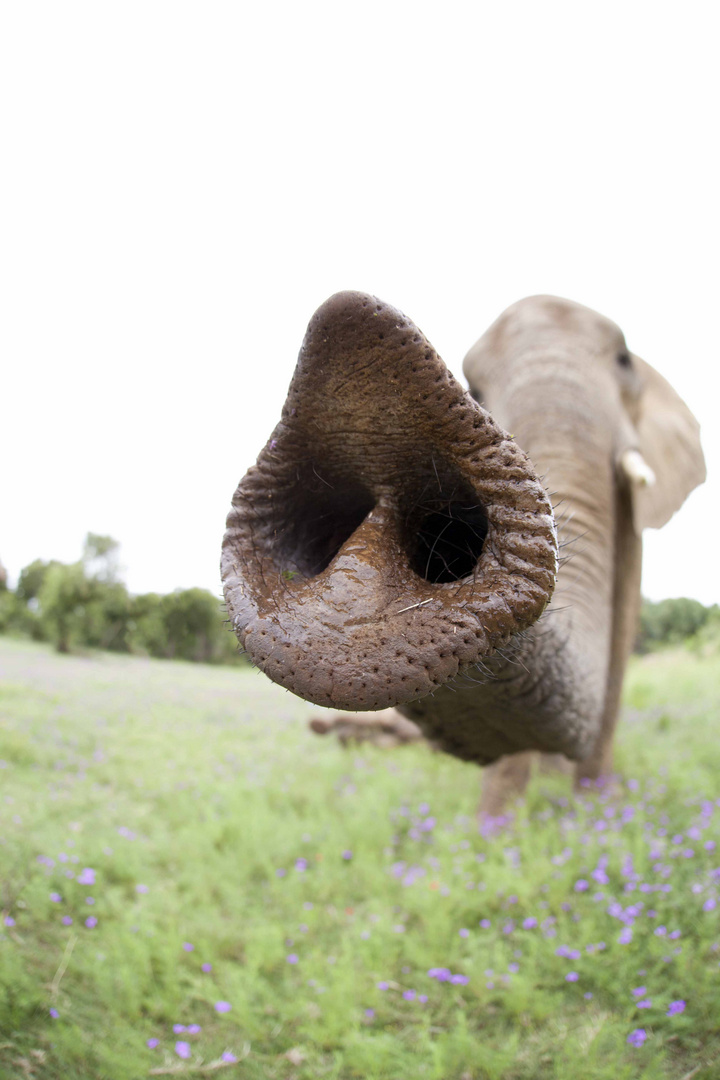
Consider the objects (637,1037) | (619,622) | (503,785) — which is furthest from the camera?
(503,785)

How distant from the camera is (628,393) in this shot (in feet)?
12.8

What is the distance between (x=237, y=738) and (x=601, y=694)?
5.62 metres

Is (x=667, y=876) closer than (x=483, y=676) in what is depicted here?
No

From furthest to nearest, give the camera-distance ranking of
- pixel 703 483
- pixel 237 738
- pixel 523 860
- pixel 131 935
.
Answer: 1. pixel 237 738
2. pixel 703 483
3. pixel 523 860
4. pixel 131 935

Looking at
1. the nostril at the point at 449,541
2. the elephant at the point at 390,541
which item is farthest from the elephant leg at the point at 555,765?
the nostril at the point at 449,541

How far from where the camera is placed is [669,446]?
4.05 m

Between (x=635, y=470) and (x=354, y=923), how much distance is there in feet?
8.24

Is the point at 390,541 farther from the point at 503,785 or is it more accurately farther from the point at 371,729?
the point at 371,729

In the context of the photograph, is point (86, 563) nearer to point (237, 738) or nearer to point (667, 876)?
point (237, 738)

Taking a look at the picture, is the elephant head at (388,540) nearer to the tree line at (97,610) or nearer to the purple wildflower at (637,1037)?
the purple wildflower at (637,1037)

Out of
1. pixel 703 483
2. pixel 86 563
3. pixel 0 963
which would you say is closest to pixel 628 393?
pixel 703 483

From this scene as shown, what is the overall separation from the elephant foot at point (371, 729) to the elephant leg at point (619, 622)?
2025mm

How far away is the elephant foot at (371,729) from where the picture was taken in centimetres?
671

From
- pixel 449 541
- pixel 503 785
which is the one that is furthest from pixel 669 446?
pixel 449 541
